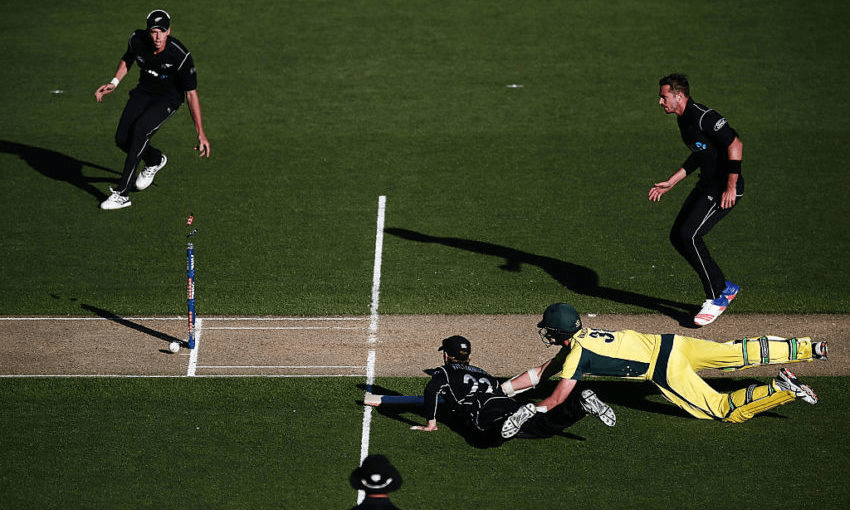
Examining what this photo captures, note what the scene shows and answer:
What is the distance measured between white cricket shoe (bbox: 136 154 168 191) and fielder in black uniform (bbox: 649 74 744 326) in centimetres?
793

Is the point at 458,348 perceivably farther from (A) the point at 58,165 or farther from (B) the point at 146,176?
(A) the point at 58,165

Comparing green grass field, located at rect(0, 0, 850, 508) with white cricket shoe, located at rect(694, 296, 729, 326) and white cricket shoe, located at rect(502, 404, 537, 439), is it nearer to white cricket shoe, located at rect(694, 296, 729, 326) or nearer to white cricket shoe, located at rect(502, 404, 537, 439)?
white cricket shoe, located at rect(502, 404, 537, 439)

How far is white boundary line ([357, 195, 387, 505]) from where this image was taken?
10.1 m

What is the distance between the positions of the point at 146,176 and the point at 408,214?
4240mm

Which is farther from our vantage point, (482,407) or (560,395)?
(482,407)

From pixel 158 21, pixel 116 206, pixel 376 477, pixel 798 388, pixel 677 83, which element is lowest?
pixel 376 477

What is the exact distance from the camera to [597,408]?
930cm

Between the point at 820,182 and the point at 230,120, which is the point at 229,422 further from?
the point at 820,182

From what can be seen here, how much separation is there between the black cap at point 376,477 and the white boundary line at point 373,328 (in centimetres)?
143

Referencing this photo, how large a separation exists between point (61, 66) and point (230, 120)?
4731 mm

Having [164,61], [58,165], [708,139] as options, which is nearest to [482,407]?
[708,139]

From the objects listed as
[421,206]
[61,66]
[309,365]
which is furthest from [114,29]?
[309,365]

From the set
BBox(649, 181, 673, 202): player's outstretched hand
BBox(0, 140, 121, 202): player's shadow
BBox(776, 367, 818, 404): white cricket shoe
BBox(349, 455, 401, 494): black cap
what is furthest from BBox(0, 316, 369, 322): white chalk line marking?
BBox(349, 455, 401, 494): black cap

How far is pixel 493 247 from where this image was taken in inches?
568
